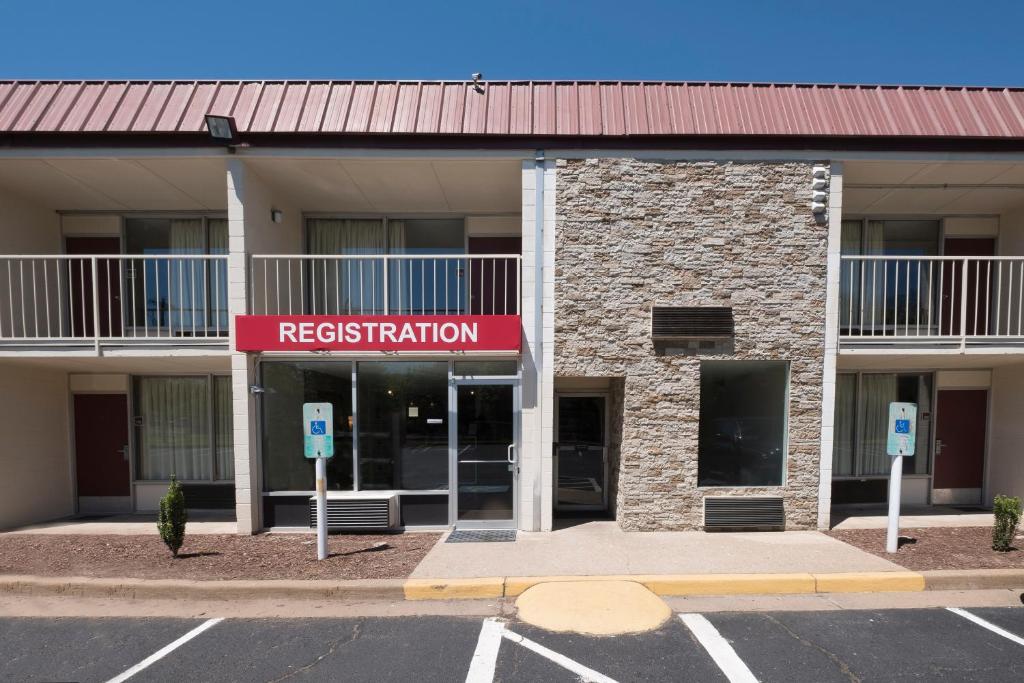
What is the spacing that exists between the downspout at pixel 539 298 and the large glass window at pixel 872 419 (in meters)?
5.96

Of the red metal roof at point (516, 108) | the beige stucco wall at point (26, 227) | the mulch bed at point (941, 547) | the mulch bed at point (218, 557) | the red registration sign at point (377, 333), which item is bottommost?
the mulch bed at point (218, 557)

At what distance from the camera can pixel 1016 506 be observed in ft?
20.3

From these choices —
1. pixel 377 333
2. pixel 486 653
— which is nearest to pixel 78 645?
pixel 486 653

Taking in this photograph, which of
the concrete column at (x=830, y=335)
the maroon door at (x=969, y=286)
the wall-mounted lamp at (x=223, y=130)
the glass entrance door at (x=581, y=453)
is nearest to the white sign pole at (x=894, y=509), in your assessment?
the concrete column at (x=830, y=335)

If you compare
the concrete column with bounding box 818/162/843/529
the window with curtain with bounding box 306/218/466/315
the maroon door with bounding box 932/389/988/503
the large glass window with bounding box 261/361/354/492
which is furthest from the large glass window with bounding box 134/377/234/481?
the maroon door with bounding box 932/389/988/503

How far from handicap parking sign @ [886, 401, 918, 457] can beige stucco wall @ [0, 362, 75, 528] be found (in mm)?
13446

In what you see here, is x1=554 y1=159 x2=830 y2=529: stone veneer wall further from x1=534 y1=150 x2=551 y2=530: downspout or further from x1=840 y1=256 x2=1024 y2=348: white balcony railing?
x1=840 y1=256 x2=1024 y2=348: white balcony railing

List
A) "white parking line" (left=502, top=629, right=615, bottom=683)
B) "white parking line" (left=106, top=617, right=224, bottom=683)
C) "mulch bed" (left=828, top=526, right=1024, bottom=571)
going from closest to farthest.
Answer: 1. "white parking line" (left=502, top=629, right=615, bottom=683)
2. "white parking line" (left=106, top=617, right=224, bottom=683)
3. "mulch bed" (left=828, top=526, right=1024, bottom=571)

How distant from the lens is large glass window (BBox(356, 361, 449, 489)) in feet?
24.2

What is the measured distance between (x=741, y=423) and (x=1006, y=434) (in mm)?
5672

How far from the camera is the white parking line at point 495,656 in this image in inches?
153

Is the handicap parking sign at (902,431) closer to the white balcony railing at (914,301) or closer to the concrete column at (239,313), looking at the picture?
the white balcony railing at (914,301)

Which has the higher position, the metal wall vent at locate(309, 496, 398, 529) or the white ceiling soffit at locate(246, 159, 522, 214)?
the white ceiling soffit at locate(246, 159, 522, 214)

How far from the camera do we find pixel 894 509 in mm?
6422
